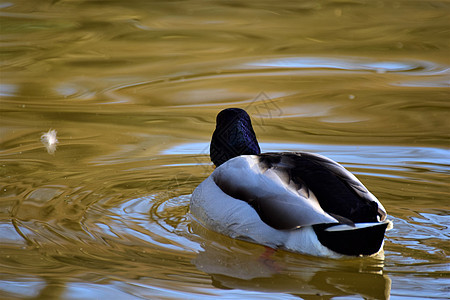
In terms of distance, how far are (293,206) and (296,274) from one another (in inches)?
15.4

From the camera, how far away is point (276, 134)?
7195mm

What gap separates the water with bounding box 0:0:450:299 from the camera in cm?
434

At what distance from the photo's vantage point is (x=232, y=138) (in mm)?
5918

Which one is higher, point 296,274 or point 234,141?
point 234,141

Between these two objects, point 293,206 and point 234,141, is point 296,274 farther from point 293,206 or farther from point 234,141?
point 234,141

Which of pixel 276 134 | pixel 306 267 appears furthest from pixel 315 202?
pixel 276 134

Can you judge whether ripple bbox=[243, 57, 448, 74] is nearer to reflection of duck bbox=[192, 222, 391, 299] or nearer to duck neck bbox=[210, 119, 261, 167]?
duck neck bbox=[210, 119, 261, 167]

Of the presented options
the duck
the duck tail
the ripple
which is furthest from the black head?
the ripple

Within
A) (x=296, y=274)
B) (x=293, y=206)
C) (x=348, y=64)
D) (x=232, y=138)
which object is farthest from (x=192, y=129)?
(x=296, y=274)

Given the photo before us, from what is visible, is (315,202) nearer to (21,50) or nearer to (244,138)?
(244,138)

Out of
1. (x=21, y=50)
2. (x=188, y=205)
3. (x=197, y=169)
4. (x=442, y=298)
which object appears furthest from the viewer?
(x=21, y=50)

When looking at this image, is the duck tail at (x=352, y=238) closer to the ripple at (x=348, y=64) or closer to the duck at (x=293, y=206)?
the duck at (x=293, y=206)

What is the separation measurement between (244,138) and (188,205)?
69 cm

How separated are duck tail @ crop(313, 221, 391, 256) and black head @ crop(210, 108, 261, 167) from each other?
61.3 inches
